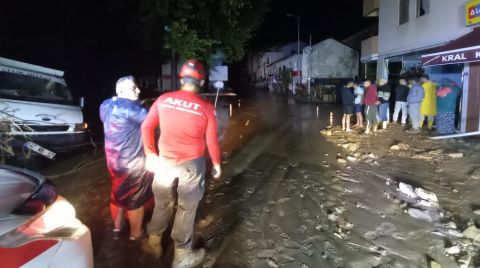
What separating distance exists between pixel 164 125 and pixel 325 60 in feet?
141

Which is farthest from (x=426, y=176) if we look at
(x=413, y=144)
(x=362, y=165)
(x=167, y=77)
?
(x=167, y=77)

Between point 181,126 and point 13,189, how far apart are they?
155 centimetres

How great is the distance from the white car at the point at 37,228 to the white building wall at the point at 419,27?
13.3 meters

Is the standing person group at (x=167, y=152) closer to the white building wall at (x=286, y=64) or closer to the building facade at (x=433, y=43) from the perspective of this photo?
the building facade at (x=433, y=43)

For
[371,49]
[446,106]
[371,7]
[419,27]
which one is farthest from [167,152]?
[371,7]

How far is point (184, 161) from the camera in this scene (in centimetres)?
386

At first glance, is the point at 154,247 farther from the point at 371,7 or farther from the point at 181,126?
the point at 371,7

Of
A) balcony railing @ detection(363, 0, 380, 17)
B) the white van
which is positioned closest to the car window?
the white van

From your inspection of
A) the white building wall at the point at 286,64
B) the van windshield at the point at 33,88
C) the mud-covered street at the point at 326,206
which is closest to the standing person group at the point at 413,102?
the mud-covered street at the point at 326,206

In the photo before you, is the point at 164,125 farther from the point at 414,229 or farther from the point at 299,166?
the point at 299,166

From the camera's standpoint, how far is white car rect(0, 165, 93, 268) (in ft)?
6.77

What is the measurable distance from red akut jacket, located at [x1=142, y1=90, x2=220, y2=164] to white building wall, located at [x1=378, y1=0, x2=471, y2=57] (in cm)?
1169

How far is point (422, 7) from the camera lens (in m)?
16.6

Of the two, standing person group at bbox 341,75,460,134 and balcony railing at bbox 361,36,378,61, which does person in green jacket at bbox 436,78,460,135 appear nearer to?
standing person group at bbox 341,75,460,134
